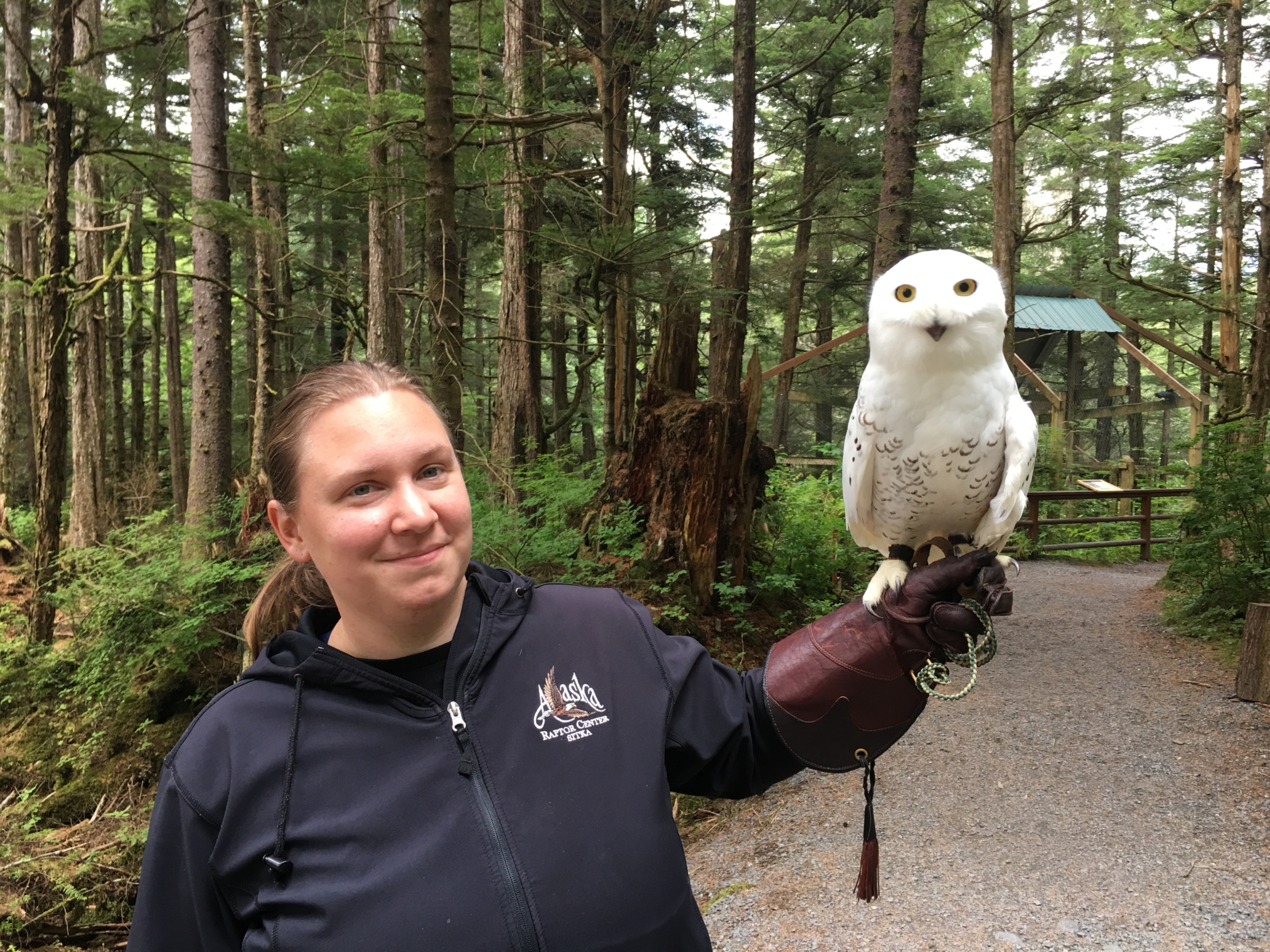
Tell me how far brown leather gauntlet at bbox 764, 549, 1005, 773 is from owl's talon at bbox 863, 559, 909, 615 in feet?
0.48

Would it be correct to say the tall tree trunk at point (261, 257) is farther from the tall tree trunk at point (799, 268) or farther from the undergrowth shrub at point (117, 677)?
the tall tree trunk at point (799, 268)

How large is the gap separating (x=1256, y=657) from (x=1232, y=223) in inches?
247

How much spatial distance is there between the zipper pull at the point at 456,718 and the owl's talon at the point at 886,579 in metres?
0.90

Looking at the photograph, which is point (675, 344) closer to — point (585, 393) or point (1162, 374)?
point (585, 393)

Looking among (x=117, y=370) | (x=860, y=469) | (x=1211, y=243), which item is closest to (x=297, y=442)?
(x=860, y=469)

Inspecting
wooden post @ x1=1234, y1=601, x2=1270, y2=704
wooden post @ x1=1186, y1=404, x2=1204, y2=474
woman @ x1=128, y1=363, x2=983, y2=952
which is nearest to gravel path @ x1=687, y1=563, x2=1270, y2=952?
wooden post @ x1=1234, y1=601, x2=1270, y2=704

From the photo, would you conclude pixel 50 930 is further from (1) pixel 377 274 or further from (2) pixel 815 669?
(1) pixel 377 274

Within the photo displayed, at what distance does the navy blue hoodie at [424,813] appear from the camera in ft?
3.31

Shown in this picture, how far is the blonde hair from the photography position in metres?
1.18

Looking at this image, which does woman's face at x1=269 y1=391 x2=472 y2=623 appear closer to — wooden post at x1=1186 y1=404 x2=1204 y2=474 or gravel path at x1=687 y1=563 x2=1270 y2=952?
gravel path at x1=687 y1=563 x2=1270 y2=952

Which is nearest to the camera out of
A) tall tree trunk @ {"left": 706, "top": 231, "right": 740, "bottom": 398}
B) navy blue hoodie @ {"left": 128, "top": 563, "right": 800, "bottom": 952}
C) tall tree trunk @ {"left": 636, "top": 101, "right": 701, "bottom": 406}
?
navy blue hoodie @ {"left": 128, "top": 563, "right": 800, "bottom": 952}

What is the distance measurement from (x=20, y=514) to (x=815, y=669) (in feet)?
48.1

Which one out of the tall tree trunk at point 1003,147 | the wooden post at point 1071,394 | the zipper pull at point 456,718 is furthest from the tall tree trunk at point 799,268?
the zipper pull at point 456,718

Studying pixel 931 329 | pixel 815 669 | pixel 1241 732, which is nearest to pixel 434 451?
pixel 815 669
